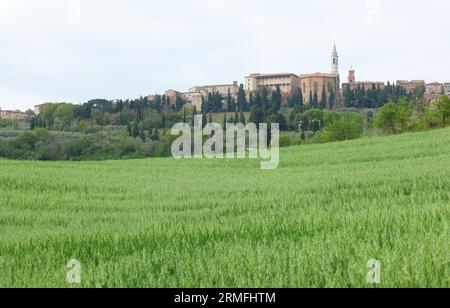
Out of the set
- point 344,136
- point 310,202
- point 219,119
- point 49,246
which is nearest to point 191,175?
point 310,202

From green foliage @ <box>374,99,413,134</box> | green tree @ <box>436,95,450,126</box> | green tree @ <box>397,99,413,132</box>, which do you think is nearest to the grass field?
green tree @ <box>436,95,450,126</box>

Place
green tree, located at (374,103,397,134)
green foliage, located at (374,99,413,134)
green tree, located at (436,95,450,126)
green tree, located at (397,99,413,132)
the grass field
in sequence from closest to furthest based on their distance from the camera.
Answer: the grass field
green tree, located at (436,95,450,126)
green tree, located at (374,103,397,134)
green foliage, located at (374,99,413,134)
green tree, located at (397,99,413,132)

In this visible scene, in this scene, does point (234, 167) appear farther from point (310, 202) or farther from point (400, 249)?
point (400, 249)

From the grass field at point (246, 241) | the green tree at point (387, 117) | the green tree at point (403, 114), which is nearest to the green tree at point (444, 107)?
the green tree at point (403, 114)

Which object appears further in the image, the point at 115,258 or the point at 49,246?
the point at 49,246

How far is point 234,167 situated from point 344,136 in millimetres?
53718

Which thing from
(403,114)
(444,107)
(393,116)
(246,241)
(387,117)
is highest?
(444,107)

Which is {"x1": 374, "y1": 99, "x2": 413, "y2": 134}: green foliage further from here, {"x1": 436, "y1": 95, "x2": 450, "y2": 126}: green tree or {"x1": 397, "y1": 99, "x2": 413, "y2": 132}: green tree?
{"x1": 436, "y1": 95, "x2": 450, "y2": 126}: green tree

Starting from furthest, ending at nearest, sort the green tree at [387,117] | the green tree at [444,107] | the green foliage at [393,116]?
the green foliage at [393,116] < the green tree at [387,117] < the green tree at [444,107]

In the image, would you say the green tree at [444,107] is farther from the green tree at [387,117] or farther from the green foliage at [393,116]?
the green tree at [387,117]

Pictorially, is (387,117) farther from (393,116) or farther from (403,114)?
(403,114)

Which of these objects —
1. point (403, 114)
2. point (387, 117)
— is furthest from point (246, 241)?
point (403, 114)

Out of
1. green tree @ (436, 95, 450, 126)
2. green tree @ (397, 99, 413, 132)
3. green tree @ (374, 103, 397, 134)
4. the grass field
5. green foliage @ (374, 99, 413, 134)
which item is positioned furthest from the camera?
green tree @ (397, 99, 413, 132)

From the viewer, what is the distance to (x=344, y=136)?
262 feet
